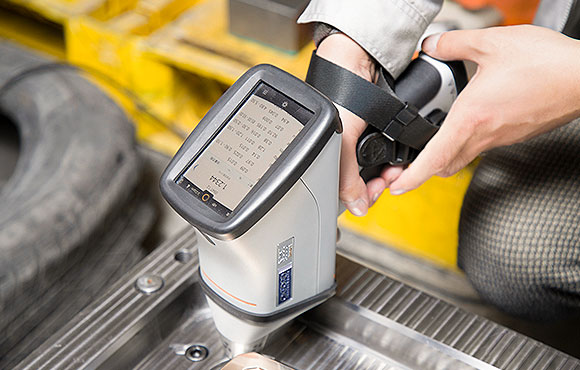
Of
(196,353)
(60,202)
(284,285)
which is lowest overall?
(60,202)

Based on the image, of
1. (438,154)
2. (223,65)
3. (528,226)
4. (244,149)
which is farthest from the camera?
(223,65)

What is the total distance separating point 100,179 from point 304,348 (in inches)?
21.0

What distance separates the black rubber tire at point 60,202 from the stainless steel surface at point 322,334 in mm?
325

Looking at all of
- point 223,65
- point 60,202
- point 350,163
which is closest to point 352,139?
point 350,163

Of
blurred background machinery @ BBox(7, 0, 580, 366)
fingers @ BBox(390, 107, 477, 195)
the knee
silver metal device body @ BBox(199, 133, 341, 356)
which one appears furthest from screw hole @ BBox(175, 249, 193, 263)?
blurred background machinery @ BBox(7, 0, 580, 366)

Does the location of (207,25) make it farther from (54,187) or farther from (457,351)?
(457,351)

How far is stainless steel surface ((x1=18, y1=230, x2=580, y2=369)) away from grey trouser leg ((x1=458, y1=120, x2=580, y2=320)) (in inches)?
6.3

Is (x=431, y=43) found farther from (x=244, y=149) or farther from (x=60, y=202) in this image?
(x=60, y=202)

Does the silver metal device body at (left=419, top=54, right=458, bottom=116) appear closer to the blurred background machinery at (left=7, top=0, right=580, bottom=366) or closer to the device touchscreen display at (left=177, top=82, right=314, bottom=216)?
the device touchscreen display at (left=177, top=82, right=314, bottom=216)

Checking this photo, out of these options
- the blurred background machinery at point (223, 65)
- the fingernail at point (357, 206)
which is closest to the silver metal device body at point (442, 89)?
the fingernail at point (357, 206)

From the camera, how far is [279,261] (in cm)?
55

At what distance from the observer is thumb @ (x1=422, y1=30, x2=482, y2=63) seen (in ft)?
2.09

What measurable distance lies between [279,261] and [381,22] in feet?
0.85

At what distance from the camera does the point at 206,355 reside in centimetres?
66
